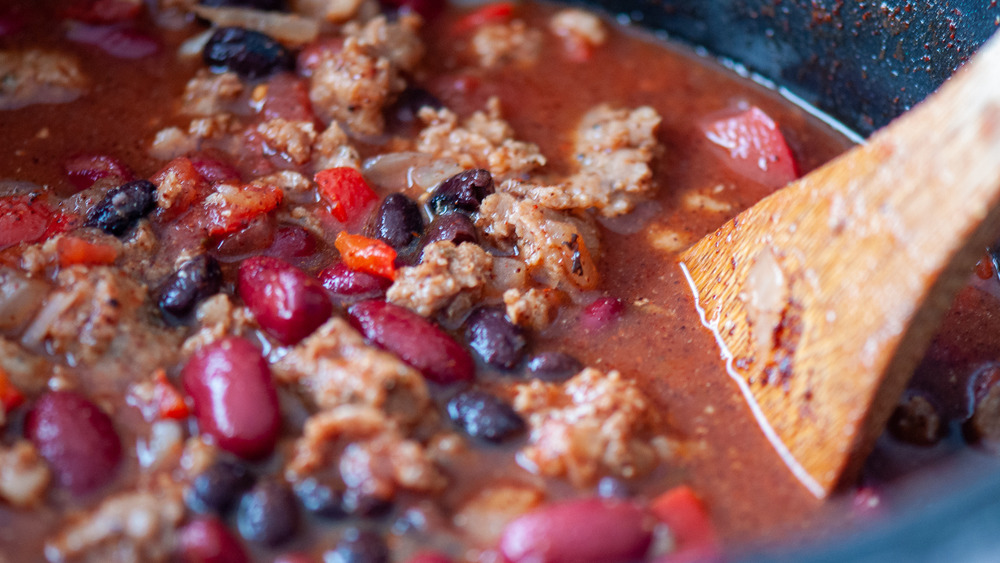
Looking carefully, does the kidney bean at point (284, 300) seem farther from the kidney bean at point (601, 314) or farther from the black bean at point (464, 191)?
the kidney bean at point (601, 314)

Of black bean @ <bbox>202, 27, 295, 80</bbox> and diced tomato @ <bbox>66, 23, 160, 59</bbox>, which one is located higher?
black bean @ <bbox>202, 27, 295, 80</bbox>

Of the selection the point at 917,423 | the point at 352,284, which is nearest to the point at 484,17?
the point at 352,284

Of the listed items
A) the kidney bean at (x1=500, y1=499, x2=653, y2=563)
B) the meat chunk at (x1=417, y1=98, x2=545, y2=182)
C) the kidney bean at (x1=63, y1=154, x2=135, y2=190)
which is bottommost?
the kidney bean at (x1=63, y1=154, x2=135, y2=190)

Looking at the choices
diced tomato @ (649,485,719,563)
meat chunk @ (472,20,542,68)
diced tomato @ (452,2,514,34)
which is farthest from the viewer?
diced tomato @ (452,2,514,34)

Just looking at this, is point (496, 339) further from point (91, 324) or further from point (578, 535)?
point (91, 324)

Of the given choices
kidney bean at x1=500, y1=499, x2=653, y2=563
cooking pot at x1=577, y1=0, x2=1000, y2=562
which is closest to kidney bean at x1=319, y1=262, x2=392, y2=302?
kidney bean at x1=500, y1=499, x2=653, y2=563

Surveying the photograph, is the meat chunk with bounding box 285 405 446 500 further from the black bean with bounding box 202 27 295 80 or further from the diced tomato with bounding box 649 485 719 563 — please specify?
the black bean with bounding box 202 27 295 80

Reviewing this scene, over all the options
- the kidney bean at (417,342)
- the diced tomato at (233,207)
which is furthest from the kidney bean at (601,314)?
the diced tomato at (233,207)
